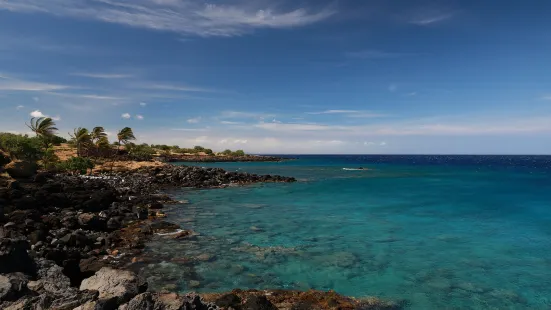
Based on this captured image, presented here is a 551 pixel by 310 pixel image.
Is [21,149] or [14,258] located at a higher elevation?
[21,149]

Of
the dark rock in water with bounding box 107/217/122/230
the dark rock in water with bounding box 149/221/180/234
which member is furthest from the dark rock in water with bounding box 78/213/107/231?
the dark rock in water with bounding box 149/221/180/234

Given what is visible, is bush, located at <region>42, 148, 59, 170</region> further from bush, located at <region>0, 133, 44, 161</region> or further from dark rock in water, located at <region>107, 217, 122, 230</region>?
dark rock in water, located at <region>107, 217, 122, 230</region>

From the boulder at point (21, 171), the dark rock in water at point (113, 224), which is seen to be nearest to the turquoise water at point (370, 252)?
the dark rock in water at point (113, 224)

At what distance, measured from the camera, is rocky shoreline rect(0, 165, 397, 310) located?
8.68m

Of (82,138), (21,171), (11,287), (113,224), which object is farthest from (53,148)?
(11,287)

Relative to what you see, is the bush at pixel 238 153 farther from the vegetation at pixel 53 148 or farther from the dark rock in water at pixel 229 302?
the dark rock in water at pixel 229 302

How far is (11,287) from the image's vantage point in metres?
9.03

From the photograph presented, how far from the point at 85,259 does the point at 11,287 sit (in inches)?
230

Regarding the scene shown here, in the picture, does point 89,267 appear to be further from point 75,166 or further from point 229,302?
point 75,166

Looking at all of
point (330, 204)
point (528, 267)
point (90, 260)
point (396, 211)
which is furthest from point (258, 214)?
point (528, 267)

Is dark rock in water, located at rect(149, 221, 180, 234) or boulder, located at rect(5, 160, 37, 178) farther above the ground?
boulder, located at rect(5, 160, 37, 178)

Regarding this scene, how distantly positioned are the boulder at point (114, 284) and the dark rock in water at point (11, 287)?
1.63 metres

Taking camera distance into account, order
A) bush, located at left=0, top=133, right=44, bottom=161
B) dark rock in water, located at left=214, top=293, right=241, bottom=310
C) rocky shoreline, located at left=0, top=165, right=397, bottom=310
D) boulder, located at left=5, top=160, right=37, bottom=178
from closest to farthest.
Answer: rocky shoreline, located at left=0, top=165, right=397, bottom=310
dark rock in water, located at left=214, top=293, right=241, bottom=310
boulder, located at left=5, top=160, right=37, bottom=178
bush, located at left=0, top=133, right=44, bottom=161

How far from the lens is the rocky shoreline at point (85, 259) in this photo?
8680mm
